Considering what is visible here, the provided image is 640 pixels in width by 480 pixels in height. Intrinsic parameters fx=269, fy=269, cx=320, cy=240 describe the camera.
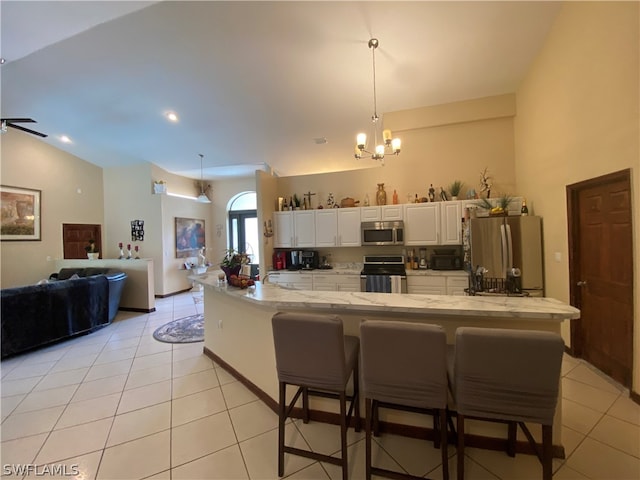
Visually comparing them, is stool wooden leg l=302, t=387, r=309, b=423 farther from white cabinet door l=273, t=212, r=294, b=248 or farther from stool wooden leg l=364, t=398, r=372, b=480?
white cabinet door l=273, t=212, r=294, b=248

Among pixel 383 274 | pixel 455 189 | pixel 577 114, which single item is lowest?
pixel 383 274

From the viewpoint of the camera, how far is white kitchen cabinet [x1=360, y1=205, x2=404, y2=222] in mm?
4668

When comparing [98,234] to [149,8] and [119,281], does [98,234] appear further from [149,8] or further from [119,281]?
[149,8]

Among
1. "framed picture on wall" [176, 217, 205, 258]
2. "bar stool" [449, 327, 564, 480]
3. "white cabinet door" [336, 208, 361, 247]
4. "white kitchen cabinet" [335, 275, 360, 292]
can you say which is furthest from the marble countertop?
"framed picture on wall" [176, 217, 205, 258]

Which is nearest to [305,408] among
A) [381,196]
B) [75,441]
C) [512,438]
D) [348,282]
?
[512,438]

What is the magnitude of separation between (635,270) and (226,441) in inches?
144

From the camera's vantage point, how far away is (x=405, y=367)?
1478 mm

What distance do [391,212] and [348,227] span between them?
31.7 inches

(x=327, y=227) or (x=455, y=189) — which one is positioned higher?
(x=455, y=189)

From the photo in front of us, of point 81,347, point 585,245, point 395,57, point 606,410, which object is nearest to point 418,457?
point 606,410

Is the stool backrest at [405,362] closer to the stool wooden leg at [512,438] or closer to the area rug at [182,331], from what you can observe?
the stool wooden leg at [512,438]

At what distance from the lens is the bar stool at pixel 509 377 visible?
130 centimetres

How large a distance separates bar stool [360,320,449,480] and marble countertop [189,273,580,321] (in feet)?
0.89

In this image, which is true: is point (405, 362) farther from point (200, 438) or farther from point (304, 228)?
point (304, 228)
